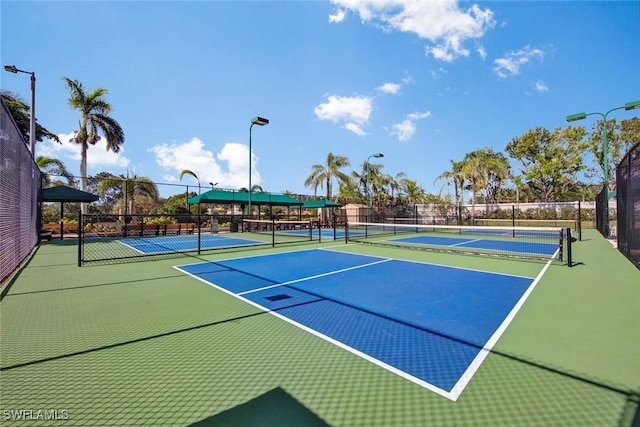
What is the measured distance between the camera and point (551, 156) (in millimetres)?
33094

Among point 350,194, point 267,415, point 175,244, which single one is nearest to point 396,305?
point 267,415

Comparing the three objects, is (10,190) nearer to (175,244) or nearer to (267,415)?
(267,415)

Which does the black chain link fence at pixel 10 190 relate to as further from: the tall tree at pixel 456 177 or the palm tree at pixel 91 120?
the tall tree at pixel 456 177

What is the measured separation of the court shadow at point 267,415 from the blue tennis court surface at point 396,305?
1073mm

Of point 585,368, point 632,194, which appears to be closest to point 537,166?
point 632,194

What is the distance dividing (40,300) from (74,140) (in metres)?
22.1

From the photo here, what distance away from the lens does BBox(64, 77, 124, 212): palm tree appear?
22000 millimetres

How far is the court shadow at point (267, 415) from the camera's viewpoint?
2303 millimetres

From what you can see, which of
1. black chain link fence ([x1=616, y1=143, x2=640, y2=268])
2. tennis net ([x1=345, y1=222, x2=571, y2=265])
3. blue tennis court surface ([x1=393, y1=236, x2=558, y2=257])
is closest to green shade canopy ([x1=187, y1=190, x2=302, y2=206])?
tennis net ([x1=345, y1=222, x2=571, y2=265])

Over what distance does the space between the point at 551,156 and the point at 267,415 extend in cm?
4065

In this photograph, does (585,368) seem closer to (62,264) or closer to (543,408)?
(543,408)

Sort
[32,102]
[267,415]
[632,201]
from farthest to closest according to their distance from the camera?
1. [32,102]
2. [632,201]
3. [267,415]

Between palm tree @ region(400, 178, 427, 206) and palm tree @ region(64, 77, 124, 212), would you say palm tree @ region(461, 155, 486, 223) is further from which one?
palm tree @ region(64, 77, 124, 212)

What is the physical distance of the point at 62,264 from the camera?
30.4 feet
